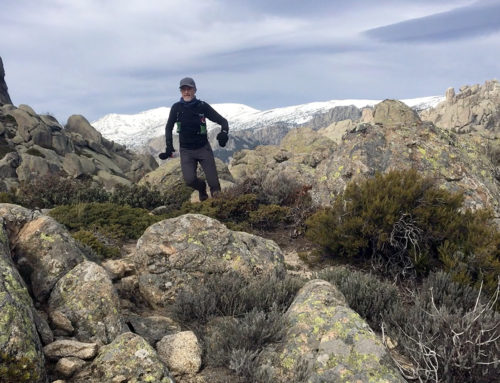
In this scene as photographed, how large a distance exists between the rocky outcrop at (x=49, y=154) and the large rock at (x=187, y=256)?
22493mm

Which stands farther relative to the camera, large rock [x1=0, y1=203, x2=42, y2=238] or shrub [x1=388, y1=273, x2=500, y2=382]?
large rock [x1=0, y1=203, x2=42, y2=238]

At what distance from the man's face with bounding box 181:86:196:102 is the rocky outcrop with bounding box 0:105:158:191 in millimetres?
17755

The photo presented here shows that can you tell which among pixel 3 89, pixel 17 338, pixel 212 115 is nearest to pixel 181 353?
pixel 17 338

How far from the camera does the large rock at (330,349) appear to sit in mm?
3057

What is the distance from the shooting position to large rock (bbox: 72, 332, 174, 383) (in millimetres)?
2777

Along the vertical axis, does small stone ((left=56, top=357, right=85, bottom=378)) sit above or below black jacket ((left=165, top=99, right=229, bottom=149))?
below

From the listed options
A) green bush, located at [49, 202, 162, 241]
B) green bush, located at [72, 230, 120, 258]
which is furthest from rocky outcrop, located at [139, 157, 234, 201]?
green bush, located at [72, 230, 120, 258]

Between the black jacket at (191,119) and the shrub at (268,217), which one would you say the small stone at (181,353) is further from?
the black jacket at (191,119)

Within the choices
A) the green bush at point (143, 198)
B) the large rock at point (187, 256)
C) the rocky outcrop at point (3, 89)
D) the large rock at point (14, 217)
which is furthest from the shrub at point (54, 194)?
the rocky outcrop at point (3, 89)

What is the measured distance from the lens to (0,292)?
A: 2840mm

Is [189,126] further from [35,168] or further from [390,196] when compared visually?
[35,168]

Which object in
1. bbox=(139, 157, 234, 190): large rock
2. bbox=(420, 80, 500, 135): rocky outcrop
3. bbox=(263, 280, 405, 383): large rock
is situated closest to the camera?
bbox=(263, 280, 405, 383): large rock

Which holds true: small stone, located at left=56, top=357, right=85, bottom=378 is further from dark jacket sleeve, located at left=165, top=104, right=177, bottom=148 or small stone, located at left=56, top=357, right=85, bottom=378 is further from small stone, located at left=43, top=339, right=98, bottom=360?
dark jacket sleeve, located at left=165, top=104, right=177, bottom=148

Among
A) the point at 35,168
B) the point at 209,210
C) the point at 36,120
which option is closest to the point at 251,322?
the point at 209,210
